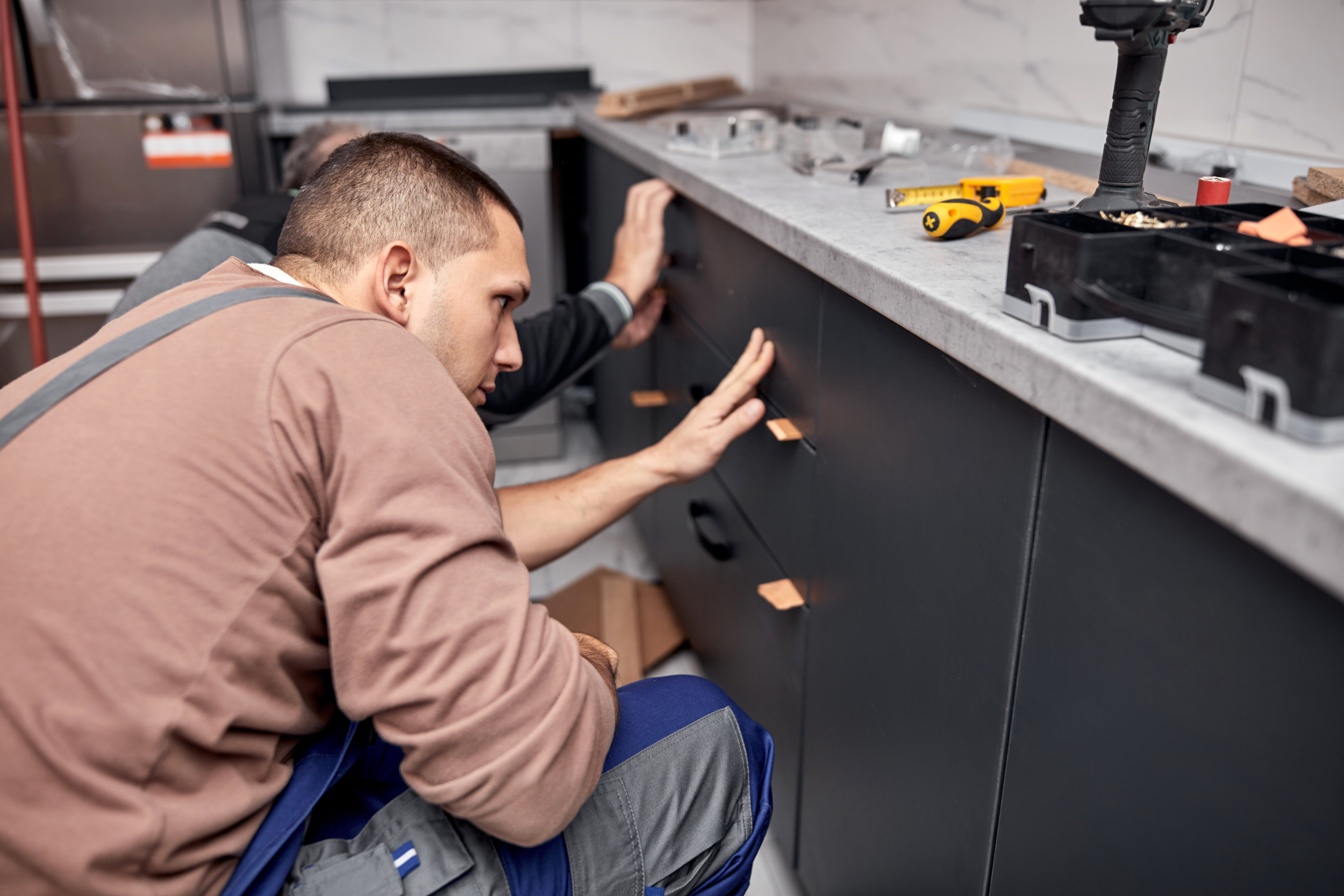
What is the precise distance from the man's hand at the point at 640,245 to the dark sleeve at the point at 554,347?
0.25 ft

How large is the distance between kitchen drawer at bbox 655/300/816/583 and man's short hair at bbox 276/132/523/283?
44 centimetres

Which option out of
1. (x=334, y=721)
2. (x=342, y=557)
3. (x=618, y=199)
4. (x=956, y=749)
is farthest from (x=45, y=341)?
(x=956, y=749)

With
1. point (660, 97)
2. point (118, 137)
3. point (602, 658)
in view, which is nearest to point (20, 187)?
point (118, 137)

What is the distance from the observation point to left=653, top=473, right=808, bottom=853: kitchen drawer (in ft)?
4.04

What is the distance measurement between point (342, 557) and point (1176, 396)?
1.67ft

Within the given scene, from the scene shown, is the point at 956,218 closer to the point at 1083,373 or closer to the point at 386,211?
the point at 1083,373

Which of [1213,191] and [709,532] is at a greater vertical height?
[1213,191]

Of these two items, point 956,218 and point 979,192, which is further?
point 979,192

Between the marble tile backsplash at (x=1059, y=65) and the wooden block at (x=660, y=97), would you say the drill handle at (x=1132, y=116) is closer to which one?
the marble tile backsplash at (x=1059, y=65)

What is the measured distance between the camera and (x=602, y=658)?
0.97 metres

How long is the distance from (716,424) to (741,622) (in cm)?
40

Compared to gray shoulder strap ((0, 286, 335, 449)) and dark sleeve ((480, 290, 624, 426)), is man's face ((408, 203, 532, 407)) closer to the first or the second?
gray shoulder strap ((0, 286, 335, 449))

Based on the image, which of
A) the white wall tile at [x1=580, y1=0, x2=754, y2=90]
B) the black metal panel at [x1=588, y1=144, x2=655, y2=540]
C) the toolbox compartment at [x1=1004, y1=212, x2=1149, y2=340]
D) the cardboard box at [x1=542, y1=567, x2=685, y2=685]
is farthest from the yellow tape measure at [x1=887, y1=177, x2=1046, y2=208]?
the white wall tile at [x1=580, y1=0, x2=754, y2=90]

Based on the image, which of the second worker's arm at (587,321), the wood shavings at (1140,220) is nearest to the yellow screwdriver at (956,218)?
the wood shavings at (1140,220)
